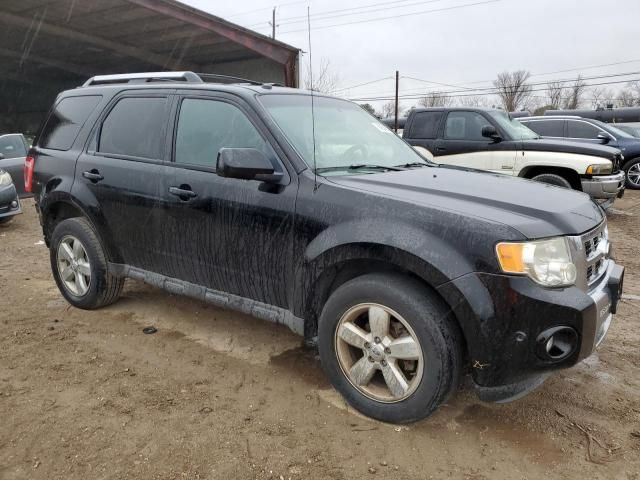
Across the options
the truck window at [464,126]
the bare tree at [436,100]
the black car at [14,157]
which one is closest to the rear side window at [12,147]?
the black car at [14,157]

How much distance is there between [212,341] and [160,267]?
2.22 ft

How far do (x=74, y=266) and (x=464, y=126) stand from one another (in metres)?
6.84

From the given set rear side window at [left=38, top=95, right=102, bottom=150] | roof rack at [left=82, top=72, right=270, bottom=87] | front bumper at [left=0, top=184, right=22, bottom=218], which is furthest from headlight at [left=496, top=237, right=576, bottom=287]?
front bumper at [left=0, top=184, right=22, bottom=218]

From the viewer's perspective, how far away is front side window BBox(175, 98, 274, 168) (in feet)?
11.1

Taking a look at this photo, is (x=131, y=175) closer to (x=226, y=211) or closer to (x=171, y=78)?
(x=171, y=78)

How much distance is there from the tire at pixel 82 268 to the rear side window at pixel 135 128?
72 cm

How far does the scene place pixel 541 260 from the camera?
243cm

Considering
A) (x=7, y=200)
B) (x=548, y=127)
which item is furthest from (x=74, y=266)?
(x=548, y=127)

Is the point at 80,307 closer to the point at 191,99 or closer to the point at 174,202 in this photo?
the point at 174,202

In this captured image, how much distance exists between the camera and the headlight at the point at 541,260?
2.39m

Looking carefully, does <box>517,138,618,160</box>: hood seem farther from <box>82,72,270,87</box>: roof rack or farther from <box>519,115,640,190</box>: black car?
<box>82,72,270,87</box>: roof rack

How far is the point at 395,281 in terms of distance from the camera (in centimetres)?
271

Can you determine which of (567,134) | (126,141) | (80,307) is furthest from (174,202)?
(567,134)

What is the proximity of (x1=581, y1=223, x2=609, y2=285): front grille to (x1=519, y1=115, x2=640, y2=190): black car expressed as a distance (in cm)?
986
